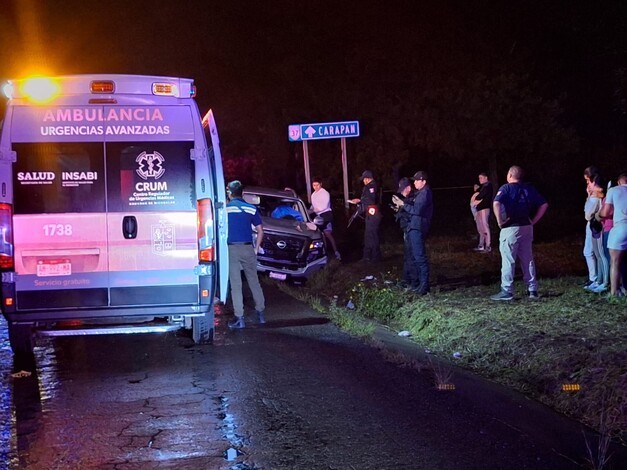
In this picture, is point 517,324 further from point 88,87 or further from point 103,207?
point 88,87

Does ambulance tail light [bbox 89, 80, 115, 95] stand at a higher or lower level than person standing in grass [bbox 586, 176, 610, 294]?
higher

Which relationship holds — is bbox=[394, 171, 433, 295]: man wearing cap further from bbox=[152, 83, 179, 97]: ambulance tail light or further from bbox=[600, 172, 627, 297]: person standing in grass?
bbox=[152, 83, 179, 97]: ambulance tail light

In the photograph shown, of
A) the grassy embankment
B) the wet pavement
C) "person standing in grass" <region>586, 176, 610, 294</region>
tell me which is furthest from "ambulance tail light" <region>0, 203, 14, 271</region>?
"person standing in grass" <region>586, 176, 610, 294</region>

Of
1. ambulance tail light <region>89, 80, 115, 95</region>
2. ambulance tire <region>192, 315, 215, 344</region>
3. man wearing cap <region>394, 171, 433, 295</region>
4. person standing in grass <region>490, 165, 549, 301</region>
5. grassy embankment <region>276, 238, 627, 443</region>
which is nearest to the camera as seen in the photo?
grassy embankment <region>276, 238, 627, 443</region>

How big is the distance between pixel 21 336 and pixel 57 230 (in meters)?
1.20

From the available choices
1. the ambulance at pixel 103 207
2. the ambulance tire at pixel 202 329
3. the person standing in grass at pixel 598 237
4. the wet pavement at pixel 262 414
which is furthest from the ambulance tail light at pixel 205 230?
the person standing in grass at pixel 598 237

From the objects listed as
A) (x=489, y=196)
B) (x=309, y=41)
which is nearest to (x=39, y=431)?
(x=489, y=196)

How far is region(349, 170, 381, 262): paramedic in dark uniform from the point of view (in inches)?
574

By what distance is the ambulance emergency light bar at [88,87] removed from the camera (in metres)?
7.27

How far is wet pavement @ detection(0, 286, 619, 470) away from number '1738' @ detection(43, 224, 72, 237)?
1358 mm

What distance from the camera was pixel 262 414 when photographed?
19.8ft

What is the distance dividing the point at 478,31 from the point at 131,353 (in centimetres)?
1613

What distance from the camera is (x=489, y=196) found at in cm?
1599

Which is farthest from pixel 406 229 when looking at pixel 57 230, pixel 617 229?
pixel 57 230
